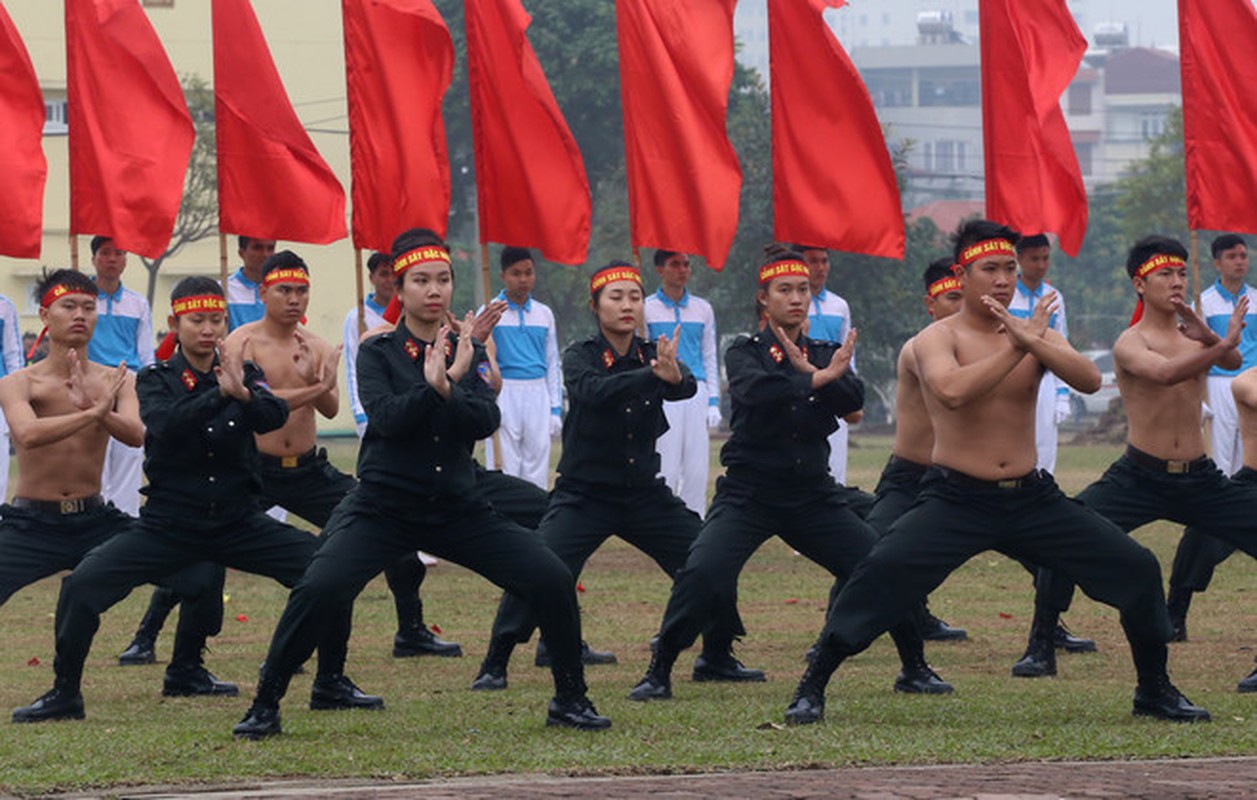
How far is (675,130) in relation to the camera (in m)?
15.5

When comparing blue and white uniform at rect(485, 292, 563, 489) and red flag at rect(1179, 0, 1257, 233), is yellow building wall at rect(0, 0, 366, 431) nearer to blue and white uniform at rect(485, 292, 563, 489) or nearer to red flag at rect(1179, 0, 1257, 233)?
blue and white uniform at rect(485, 292, 563, 489)

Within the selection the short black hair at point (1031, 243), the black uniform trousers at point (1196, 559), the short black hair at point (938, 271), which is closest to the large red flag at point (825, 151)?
the short black hair at point (938, 271)

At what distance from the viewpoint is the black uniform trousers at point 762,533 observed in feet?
39.5

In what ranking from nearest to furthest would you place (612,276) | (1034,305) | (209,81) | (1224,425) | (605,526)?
(605,526) → (612,276) → (1034,305) → (1224,425) → (209,81)

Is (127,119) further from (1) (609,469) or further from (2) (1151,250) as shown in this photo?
(2) (1151,250)

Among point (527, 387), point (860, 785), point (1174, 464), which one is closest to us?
point (860, 785)

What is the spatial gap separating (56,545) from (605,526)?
9.03 feet

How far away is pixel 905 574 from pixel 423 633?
431 centimetres

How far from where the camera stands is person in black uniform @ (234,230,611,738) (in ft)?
34.7

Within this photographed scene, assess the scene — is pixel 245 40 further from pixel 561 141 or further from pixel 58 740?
pixel 58 740

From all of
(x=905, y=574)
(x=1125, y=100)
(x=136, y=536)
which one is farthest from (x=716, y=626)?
(x=1125, y=100)

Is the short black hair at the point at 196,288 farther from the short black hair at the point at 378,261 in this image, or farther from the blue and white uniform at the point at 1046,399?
the blue and white uniform at the point at 1046,399

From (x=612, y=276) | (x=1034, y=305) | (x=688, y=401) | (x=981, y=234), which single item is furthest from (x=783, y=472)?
(x=688, y=401)

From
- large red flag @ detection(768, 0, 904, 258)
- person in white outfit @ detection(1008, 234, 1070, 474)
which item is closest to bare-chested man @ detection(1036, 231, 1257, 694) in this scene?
large red flag @ detection(768, 0, 904, 258)
